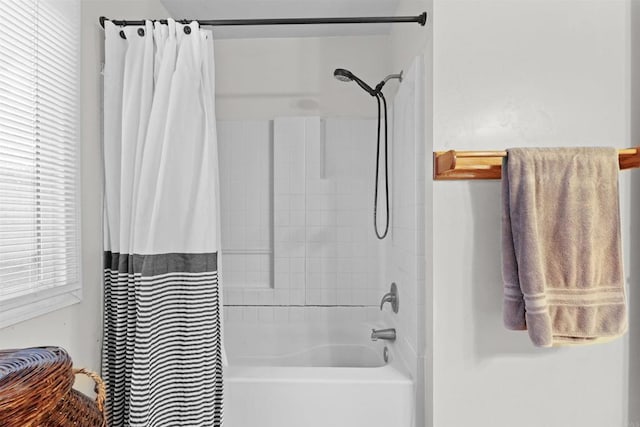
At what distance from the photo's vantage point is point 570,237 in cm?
142

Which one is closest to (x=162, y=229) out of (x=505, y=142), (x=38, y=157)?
(x=38, y=157)

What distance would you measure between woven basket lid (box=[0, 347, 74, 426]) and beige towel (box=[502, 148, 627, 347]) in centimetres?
120

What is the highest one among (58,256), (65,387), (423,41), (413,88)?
(423,41)

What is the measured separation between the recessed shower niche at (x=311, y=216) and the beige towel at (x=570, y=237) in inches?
58.4

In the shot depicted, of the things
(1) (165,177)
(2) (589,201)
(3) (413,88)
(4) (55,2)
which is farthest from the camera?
(3) (413,88)

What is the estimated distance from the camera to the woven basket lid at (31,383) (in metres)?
0.81

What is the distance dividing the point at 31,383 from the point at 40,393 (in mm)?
24

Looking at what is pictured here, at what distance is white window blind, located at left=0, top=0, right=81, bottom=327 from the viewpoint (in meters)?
1.30

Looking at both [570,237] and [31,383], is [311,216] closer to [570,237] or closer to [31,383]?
[570,237]

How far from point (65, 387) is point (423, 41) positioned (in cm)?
158

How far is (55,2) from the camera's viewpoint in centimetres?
153

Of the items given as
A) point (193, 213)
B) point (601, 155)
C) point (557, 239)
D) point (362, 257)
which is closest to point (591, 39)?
point (601, 155)

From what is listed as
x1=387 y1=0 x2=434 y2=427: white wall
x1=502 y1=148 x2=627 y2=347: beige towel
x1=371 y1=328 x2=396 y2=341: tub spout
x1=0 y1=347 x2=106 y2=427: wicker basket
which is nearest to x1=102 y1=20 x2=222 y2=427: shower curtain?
x1=0 y1=347 x2=106 y2=427: wicker basket

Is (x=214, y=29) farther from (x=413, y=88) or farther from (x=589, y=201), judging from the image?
(x=589, y=201)
